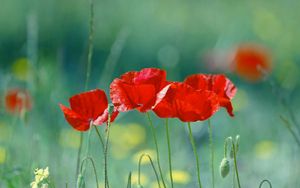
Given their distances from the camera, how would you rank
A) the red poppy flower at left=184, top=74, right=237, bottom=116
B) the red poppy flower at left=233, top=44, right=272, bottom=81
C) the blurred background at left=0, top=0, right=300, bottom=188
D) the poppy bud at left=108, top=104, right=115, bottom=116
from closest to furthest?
1. the poppy bud at left=108, top=104, right=115, bottom=116
2. the red poppy flower at left=184, top=74, right=237, bottom=116
3. the blurred background at left=0, top=0, right=300, bottom=188
4. the red poppy flower at left=233, top=44, right=272, bottom=81

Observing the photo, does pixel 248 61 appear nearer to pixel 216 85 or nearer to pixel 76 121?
pixel 216 85

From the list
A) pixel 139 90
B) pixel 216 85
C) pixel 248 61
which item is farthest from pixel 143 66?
pixel 139 90

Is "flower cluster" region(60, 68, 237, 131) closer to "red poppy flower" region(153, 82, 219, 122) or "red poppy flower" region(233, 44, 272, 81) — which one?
"red poppy flower" region(153, 82, 219, 122)

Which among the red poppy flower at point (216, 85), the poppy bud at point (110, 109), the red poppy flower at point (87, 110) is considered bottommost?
the poppy bud at point (110, 109)

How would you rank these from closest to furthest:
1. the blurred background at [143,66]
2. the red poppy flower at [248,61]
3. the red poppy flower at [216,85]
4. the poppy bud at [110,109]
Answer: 1. the poppy bud at [110,109]
2. the red poppy flower at [216,85]
3. the blurred background at [143,66]
4. the red poppy flower at [248,61]

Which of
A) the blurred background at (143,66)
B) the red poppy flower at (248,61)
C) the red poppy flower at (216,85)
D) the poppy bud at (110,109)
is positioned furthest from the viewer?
the red poppy flower at (248,61)

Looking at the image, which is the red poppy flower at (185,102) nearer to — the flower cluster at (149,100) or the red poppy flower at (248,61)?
the flower cluster at (149,100)

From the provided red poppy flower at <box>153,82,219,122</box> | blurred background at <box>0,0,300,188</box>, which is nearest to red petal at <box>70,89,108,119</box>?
red poppy flower at <box>153,82,219,122</box>

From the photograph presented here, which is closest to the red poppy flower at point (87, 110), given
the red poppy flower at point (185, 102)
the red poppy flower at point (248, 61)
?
the red poppy flower at point (185, 102)
